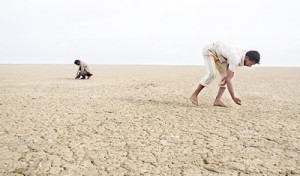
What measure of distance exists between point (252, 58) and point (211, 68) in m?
0.60

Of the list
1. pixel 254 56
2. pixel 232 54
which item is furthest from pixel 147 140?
pixel 254 56

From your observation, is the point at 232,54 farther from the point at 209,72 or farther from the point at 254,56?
the point at 209,72

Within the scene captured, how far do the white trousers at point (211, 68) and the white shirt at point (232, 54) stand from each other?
0.17 metres

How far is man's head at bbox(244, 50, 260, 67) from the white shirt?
0.06 m

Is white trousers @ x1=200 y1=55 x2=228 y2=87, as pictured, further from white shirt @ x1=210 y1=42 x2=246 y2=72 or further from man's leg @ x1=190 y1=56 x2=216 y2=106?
white shirt @ x1=210 y1=42 x2=246 y2=72

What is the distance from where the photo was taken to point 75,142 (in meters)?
2.48

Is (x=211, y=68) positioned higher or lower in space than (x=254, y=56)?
lower

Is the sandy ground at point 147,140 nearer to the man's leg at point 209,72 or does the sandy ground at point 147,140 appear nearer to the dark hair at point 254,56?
the man's leg at point 209,72

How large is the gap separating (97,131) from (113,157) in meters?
0.69

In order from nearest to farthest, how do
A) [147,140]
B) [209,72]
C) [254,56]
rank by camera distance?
[147,140]
[254,56]
[209,72]

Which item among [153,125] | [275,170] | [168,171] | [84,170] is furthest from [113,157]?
[275,170]

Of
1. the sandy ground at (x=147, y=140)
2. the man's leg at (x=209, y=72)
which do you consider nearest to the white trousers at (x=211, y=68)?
the man's leg at (x=209, y=72)

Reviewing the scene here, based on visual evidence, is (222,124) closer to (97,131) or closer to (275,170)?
(275,170)

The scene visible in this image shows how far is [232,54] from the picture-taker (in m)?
3.57
